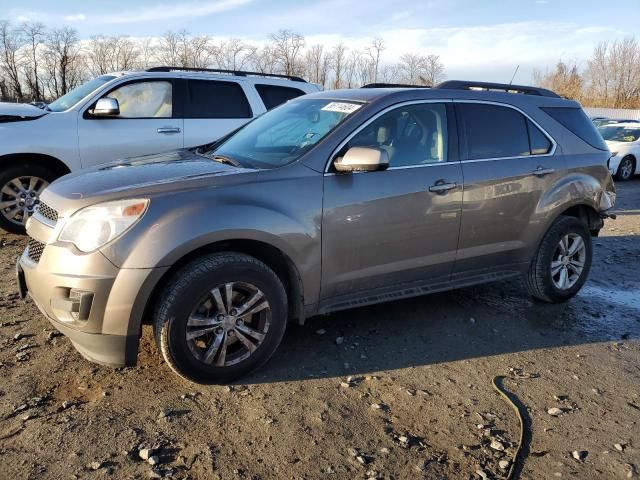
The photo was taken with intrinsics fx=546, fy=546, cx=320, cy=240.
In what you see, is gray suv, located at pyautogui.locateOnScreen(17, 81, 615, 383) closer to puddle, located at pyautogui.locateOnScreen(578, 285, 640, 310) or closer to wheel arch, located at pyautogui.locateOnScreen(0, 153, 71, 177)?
puddle, located at pyautogui.locateOnScreen(578, 285, 640, 310)

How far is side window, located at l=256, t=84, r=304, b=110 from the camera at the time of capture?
7727 mm

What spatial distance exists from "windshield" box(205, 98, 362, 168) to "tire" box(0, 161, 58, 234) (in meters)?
2.94

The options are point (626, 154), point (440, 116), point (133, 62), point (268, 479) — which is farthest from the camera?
point (133, 62)

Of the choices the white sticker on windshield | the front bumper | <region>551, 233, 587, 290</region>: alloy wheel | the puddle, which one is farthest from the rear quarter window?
the front bumper

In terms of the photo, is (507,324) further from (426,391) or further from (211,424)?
(211,424)

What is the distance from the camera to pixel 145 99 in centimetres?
693

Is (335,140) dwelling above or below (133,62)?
below

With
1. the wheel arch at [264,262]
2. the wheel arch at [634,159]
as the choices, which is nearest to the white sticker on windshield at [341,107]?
the wheel arch at [264,262]

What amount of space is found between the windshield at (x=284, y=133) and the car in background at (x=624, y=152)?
11.8 meters

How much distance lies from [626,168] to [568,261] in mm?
10987

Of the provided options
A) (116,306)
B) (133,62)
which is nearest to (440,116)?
(116,306)

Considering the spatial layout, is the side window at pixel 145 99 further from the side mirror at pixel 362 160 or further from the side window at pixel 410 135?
the side mirror at pixel 362 160

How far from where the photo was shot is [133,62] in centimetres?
2945

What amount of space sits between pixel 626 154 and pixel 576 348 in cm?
1184
